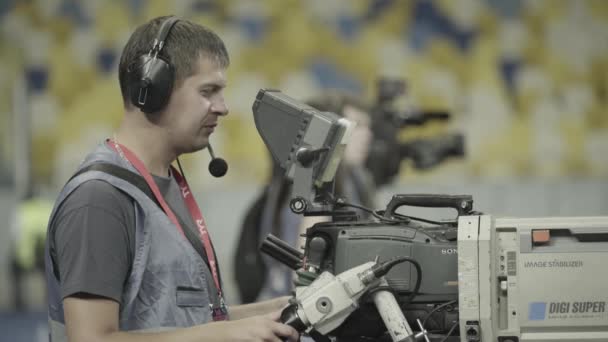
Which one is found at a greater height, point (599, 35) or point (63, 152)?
point (599, 35)

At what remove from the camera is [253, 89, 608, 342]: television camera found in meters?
2.24

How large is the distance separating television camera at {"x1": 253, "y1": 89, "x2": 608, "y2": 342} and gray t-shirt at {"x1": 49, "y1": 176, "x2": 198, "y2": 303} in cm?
35

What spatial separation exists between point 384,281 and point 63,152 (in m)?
6.41

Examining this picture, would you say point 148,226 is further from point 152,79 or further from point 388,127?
point 388,127

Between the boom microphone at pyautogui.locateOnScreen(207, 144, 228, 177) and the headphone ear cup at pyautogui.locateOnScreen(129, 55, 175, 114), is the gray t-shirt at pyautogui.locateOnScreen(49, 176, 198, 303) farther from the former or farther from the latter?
the boom microphone at pyautogui.locateOnScreen(207, 144, 228, 177)

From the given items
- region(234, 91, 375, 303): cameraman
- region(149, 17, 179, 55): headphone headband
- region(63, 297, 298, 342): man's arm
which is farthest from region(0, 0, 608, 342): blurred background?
region(63, 297, 298, 342): man's arm

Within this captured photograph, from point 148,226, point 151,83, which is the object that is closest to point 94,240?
point 148,226

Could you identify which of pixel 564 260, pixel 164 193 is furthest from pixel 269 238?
pixel 564 260

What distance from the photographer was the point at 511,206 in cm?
703

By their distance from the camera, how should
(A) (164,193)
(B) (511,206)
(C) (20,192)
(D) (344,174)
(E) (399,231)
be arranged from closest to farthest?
1. (E) (399,231)
2. (A) (164,193)
3. (D) (344,174)
4. (B) (511,206)
5. (C) (20,192)

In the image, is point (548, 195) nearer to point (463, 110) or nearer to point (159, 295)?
point (463, 110)

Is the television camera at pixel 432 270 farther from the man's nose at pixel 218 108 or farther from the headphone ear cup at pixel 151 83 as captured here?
the headphone ear cup at pixel 151 83

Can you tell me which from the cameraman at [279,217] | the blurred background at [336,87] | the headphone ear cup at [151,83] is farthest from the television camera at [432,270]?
the blurred background at [336,87]

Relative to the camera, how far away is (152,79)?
2.43 metres
